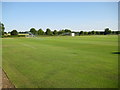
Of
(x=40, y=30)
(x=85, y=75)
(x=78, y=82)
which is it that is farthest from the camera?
(x=40, y=30)

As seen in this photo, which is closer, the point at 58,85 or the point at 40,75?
the point at 58,85

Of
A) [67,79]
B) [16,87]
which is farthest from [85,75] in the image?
[16,87]

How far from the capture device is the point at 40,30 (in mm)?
114062

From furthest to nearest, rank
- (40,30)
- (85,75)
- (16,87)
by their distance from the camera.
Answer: (40,30) < (85,75) < (16,87)

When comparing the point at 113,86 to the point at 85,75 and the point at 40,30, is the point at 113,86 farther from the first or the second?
the point at 40,30

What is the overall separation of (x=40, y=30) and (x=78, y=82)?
110993 mm

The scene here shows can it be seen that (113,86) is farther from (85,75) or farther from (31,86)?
(31,86)

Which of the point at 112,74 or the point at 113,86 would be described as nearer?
the point at 113,86

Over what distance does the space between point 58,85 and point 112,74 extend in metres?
2.65

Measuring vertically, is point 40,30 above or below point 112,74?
above

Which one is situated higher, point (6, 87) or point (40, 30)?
point (40, 30)

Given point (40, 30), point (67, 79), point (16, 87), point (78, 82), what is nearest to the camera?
point (16, 87)

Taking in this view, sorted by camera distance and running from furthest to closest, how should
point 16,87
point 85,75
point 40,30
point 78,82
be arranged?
1. point 40,30
2. point 85,75
3. point 78,82
4. point 16,87

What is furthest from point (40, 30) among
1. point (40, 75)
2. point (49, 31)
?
point (40, 75)
